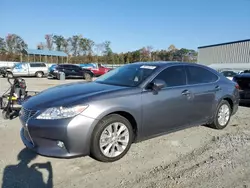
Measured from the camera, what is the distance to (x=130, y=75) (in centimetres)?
444

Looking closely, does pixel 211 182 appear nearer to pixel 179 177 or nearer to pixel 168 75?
pixel 179 177

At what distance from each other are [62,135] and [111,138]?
77 cm

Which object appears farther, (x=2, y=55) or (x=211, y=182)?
(x=2, y=55)

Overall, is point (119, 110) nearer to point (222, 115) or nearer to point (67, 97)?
point (67, 97)

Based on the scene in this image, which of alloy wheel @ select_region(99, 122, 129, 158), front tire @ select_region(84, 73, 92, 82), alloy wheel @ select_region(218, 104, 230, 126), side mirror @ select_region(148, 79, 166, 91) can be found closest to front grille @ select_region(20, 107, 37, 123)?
alloy wheel @ select_region(99, 122, 129, 158)

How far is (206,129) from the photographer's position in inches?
208

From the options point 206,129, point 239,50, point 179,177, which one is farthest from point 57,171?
point 239,50

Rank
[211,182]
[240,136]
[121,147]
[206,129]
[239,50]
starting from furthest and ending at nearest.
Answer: [239,50] → [206,129] → [240,136] → [121,147] → [211,182]

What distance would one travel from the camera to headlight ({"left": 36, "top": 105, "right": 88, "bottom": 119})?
3172 mm

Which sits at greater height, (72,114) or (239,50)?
(239,50)

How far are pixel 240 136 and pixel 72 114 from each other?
3616 millimetres

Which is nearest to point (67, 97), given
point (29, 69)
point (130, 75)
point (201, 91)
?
point (130, 75)

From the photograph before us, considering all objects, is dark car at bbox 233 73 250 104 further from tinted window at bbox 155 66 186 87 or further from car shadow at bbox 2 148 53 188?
car shadow at bbox 2 148 53 188

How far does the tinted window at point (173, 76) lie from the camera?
4.24 meters
